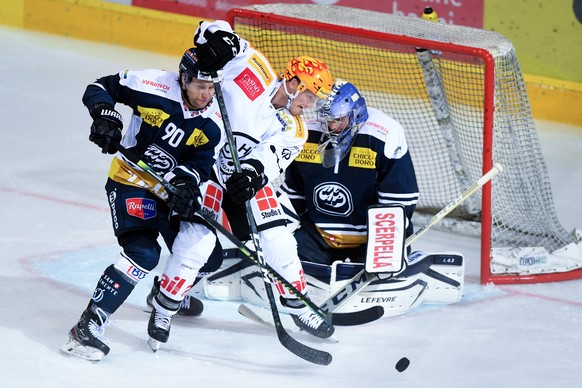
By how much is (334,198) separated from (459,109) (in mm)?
1168

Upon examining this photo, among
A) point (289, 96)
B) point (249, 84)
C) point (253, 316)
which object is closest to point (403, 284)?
point (253, 316)

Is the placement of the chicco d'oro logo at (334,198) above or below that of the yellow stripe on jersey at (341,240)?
above

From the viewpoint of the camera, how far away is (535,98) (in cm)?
684

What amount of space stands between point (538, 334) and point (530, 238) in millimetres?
814

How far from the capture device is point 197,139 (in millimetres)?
3781

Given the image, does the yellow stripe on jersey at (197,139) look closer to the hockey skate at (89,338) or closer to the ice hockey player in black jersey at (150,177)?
the ice hockey player in black jersey at (150,177)

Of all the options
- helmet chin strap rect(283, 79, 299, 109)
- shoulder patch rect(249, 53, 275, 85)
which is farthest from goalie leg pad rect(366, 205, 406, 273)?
shoulder patch rect(249, 53, 275, 85)

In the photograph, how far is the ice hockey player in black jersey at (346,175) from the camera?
4.25m

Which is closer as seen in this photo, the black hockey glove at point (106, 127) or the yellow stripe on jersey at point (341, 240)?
the black hockey glove at point (106, 127)

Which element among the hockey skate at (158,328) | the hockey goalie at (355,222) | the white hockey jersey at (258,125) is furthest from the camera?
the hockey goalie at (355,222)

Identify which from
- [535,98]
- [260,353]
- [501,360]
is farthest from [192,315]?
[535,98]

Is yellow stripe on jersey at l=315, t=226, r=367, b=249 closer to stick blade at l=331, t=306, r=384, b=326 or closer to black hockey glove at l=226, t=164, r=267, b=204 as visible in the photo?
stick blade at l=331, t=306, r=384, b=326

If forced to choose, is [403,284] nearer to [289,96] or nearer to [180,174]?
[289,96]

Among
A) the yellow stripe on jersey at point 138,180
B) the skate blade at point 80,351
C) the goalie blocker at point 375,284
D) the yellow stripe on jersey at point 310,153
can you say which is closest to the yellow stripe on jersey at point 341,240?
the goalie blocker at point 375,284
